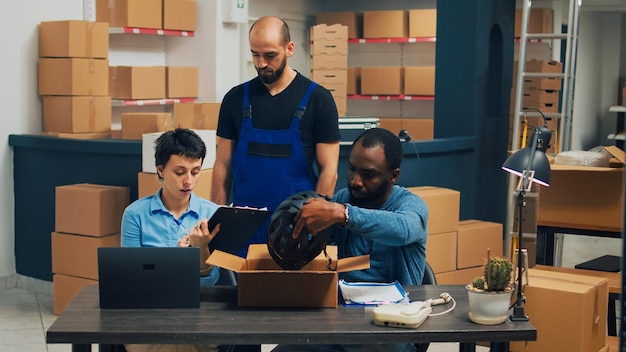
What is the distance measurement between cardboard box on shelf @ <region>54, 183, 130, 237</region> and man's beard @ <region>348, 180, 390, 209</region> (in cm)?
269

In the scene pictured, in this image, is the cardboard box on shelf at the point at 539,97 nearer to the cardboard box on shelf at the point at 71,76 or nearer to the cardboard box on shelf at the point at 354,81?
the cardboard box on shelf at the point at 354,81

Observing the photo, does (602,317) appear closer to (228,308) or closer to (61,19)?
(228,308)

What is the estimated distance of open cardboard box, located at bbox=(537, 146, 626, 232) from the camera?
4.46 metres

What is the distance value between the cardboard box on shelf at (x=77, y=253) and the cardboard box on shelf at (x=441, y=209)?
1863mm

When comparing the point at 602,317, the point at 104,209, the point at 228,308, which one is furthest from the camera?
the point at 104,209

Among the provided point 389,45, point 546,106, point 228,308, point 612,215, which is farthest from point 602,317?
point 389,45

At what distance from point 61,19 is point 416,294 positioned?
4241 millimetres

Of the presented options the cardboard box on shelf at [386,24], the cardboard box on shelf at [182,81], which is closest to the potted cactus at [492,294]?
the cardboard box on shelf at [182,81]

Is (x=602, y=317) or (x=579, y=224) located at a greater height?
(x=579, y=224)

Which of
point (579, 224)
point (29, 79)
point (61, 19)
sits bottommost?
point (579, 224)

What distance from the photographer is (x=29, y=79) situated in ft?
19.2

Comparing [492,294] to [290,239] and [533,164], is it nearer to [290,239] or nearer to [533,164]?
[290,239]

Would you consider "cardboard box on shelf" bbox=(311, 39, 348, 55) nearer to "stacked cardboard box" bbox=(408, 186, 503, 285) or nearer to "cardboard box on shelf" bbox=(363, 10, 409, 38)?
"cardboard box on shelf" bbox=(363, 10, 409, 38)

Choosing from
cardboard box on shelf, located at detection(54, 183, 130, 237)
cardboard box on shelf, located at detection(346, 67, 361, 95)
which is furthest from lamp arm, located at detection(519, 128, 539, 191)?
cardboard box on shelf, located at detection(346, 67, 361, 95)
